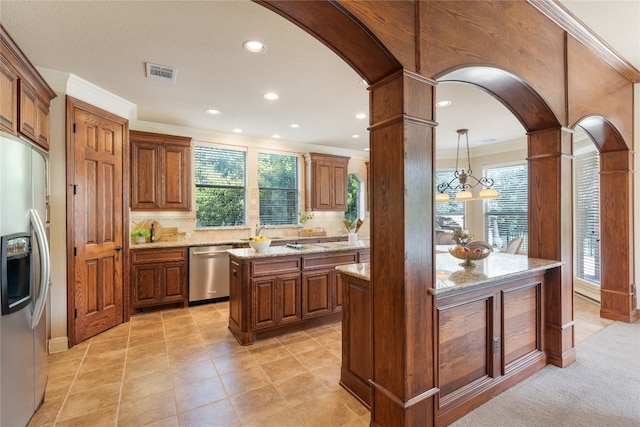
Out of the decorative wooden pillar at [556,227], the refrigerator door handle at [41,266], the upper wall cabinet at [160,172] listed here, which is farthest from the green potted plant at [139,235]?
the decorative wooden pillar at [556,227]

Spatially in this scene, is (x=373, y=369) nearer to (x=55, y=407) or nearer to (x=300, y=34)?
(x=55, y=407)

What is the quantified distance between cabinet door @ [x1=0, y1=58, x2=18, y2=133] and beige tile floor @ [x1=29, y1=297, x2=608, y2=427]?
2.04 m

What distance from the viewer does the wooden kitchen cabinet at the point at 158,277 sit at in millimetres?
4055

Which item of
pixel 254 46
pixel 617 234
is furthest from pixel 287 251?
pixel 617 234

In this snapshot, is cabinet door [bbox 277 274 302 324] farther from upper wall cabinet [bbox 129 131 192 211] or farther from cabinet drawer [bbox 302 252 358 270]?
upper wall cabinet [bbox 129 131 192 211]

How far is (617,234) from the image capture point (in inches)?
143

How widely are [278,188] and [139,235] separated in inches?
98.4

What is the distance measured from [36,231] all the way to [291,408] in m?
2.02

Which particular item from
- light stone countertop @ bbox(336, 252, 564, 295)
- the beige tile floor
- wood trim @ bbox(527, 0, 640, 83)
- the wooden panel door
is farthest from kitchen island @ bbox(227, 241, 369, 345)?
wood trim @ bbox(527, 0, 640, 83)

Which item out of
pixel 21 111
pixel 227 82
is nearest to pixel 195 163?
pixel 227 82

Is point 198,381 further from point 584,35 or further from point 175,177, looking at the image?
point 584,35

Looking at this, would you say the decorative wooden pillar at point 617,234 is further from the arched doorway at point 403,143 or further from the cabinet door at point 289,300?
the cabinet door at point 289,300

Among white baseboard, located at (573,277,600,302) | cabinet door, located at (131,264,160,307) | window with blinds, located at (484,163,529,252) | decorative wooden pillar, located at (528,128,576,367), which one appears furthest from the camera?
window with blinds, located at (484,163,529,252)

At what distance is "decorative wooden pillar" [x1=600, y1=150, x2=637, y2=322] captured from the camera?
355cm
